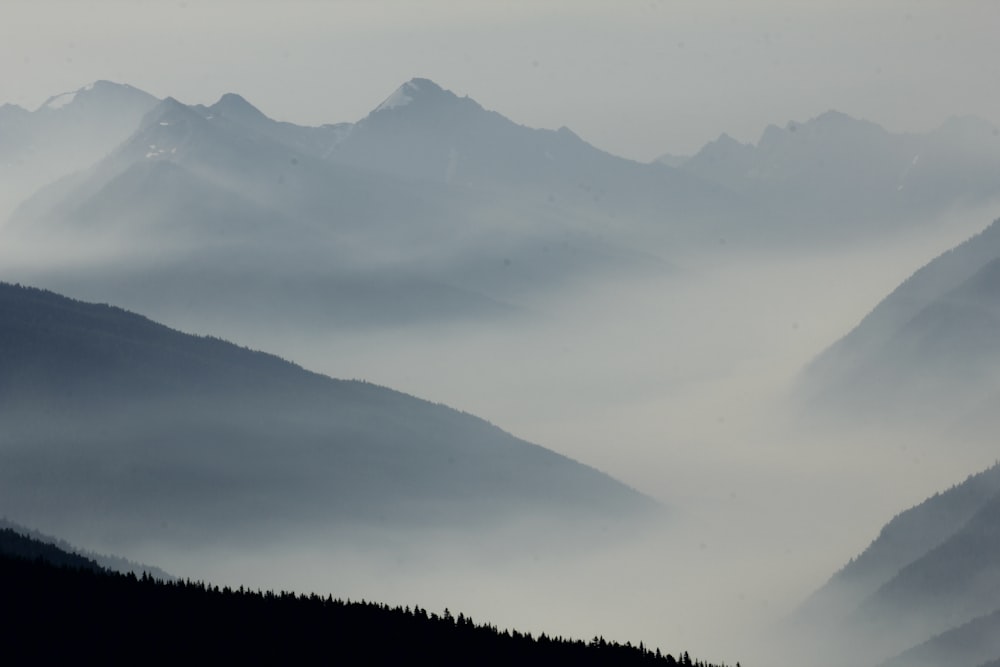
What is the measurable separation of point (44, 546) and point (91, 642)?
114289 mm

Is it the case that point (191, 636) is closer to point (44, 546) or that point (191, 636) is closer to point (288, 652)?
point (288, 652)

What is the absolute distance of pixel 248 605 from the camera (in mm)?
73625

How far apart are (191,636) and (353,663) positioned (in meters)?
7.41

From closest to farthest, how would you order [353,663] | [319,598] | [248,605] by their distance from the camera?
[353,663], [248,605], [319,598]

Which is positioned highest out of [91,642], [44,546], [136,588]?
[44,546]

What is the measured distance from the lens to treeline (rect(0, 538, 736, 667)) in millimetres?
63125

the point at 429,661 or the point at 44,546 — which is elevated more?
the point at 44,546

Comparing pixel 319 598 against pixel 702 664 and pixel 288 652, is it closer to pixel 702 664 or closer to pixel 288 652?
pixel 288 652

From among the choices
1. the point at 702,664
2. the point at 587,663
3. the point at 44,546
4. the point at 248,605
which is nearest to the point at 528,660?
the point at 587,663

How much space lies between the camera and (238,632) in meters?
66.9

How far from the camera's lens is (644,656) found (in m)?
72.2

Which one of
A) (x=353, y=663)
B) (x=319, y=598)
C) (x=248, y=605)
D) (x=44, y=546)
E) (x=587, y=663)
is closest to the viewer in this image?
(x=353, y=663)

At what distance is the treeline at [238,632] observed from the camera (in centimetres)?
6312

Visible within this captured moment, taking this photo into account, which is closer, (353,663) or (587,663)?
(353,663)
